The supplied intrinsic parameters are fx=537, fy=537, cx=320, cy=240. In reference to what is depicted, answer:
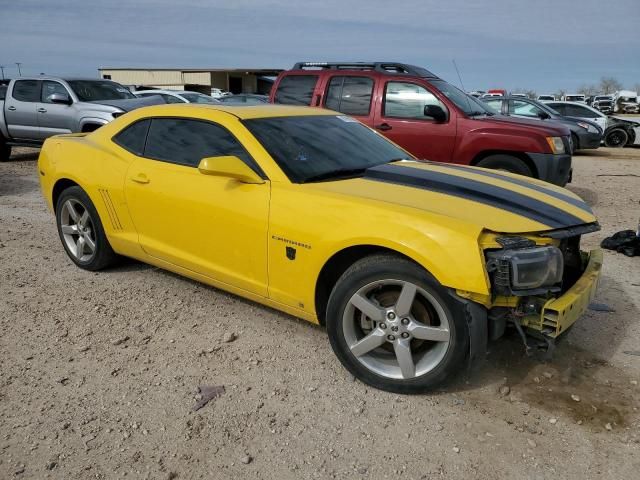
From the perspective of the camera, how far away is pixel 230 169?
10.3 feet

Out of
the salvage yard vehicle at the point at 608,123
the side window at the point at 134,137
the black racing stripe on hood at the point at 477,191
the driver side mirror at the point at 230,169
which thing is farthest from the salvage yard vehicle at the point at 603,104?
the driver side mirror at the point at 230,169

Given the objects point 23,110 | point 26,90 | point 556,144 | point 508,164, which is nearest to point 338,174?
point 508,164

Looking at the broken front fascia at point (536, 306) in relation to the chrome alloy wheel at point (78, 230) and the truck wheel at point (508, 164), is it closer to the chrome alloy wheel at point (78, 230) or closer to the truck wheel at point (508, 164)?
the chrome alloy wheel at point (78, 230)

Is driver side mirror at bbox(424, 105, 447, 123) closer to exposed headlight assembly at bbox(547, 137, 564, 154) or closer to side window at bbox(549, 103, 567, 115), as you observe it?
exposed headlight assembly at bbox(547, 137, 564, 154)

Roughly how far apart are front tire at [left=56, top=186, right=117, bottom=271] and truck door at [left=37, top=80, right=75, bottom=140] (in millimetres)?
6190

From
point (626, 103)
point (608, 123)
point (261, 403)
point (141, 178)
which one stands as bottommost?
point (626, 103)

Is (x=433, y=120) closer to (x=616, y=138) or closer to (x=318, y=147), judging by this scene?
(x=318, y=147)

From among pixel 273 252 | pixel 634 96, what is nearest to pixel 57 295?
pixel 273 252

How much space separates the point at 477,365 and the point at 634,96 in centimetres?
4691

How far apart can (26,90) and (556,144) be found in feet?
33.1

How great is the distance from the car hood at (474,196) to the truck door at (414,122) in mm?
3386

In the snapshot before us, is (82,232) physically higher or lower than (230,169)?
lower

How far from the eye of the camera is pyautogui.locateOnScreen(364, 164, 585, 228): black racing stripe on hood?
2.89 m

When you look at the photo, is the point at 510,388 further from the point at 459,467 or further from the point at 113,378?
the point at 113,378
